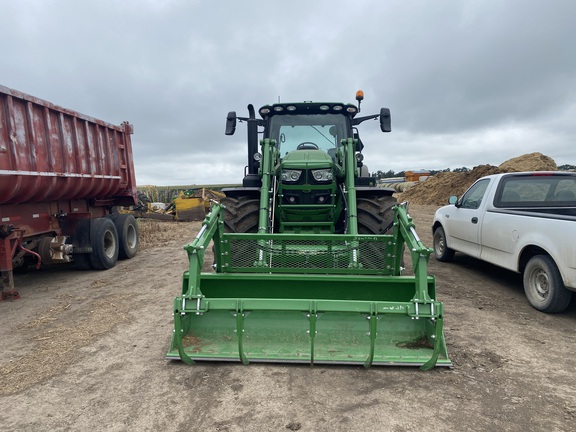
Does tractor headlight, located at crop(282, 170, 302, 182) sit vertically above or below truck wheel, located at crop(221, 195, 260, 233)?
above

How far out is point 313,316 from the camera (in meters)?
3.33

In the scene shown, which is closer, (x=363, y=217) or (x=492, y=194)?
(x=363, y=217)

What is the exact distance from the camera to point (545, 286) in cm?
488

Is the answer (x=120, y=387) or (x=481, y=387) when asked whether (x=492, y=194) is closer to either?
(x=481, y=387)

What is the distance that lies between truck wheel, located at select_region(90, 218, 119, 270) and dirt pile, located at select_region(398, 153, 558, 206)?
61.2 feet

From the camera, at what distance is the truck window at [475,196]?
646cm

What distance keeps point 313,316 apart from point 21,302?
15.9 feet

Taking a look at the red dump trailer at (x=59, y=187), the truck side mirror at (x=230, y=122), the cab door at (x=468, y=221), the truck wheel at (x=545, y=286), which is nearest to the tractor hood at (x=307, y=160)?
the truck side mirror at (x=230, y=122)

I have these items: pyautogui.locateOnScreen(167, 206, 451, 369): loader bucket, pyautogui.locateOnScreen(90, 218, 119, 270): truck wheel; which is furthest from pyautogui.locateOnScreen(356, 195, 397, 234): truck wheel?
pyautogui.locateOnScreen(90, 218, 119, 270): truck wheel

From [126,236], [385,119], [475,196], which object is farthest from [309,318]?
[126,236]

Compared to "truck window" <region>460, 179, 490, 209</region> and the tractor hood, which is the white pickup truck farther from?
the tractor hood

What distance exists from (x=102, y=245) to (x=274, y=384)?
19.4 feet

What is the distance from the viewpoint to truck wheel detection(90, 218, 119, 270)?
7.79 m

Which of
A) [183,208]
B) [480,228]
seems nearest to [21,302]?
[480,228]
